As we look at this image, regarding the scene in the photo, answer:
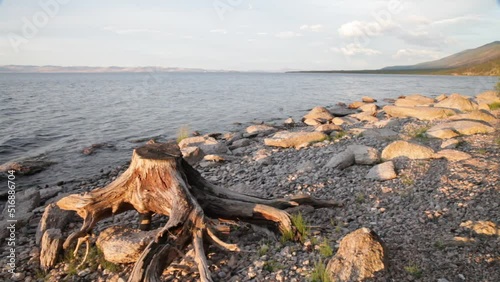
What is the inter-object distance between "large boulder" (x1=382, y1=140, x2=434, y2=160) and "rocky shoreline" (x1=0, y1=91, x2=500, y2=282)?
31mm

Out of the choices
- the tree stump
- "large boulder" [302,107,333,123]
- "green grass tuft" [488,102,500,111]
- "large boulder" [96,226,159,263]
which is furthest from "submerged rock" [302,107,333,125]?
"large boulder" [96,226,159,263]

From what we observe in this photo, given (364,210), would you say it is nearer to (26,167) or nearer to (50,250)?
(50,250)

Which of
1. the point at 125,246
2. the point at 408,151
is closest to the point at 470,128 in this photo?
the point at 408,151

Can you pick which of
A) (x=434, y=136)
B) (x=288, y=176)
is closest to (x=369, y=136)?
(x=434, y=136)

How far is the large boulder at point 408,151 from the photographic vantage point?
34.3 feet

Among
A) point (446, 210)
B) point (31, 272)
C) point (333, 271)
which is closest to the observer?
point (333, 271)

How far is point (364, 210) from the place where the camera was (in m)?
7.37

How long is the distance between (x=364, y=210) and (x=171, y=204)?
440 centimetres

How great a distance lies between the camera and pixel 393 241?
A: 5809mm

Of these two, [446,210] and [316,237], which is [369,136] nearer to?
[446,210]

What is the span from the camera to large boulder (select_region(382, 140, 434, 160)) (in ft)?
34.3

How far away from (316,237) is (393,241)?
138 centimetres

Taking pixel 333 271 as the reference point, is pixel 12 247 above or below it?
below

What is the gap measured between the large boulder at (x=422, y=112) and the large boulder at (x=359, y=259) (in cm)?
1909
